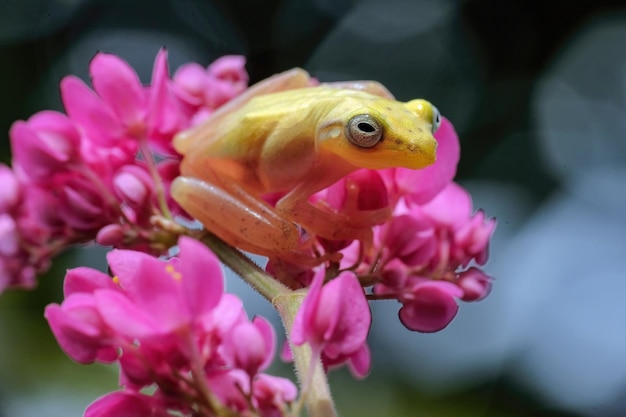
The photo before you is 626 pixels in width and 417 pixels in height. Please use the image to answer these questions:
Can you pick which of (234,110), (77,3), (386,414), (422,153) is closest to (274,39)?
(77,3)

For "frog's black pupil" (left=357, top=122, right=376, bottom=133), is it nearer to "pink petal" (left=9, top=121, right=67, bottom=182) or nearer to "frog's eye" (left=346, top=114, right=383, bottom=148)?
"frog's eye" (left=346, top=114, right=383, bottom=148)

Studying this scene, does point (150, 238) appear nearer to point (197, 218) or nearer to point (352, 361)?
point (197, 218)

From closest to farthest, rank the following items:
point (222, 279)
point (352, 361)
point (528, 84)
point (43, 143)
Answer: point (222, 279), point (352, 361), point (43, 143), point (528, 84)

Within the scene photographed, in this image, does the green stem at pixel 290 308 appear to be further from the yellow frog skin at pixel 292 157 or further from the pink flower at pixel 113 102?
the pink flower at pixel 113 102

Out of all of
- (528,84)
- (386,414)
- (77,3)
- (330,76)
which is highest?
(528,84)

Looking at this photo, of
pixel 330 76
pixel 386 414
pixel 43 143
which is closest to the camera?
pixel 43 143

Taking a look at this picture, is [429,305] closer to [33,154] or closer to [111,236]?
[111,236]

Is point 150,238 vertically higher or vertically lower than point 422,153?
lower

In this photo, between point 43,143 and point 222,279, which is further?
point 43,143
